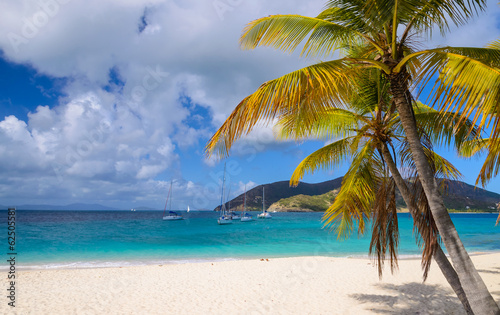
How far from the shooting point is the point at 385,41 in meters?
3.92

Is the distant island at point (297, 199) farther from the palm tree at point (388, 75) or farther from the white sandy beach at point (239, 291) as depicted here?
the palm tree at point (388, 75)

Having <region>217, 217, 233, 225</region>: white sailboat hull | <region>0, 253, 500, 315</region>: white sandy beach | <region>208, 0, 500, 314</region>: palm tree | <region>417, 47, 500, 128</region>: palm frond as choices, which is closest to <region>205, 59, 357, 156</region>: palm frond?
<region>208, 0, 500, 314</region>: palm tree

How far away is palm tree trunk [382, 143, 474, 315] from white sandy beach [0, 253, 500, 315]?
232 centimetres

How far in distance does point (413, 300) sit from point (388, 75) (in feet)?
18.8

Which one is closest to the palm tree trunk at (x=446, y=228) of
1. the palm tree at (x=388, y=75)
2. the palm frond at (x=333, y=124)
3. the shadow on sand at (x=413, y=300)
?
the palm tree at (x=388, y=75)

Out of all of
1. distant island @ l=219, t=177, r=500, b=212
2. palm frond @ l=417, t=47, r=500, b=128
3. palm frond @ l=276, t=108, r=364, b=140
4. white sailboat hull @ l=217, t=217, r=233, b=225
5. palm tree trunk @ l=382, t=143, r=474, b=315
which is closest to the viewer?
palm frond @ l=417, t=47, r=500, b=128

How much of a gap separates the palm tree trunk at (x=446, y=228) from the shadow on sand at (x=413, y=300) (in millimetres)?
3161

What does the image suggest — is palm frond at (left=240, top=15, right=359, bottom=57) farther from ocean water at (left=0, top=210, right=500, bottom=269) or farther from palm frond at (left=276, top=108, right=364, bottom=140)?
ocean water at (left=0, top=210, right=500, bottom=269)

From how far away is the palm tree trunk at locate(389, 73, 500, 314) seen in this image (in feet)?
10.2

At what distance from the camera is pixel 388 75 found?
3.69 m

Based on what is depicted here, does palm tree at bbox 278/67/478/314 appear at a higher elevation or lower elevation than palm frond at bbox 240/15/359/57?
lower

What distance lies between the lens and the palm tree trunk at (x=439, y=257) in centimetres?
393

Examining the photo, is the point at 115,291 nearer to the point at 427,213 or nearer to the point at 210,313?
the point at 210,313

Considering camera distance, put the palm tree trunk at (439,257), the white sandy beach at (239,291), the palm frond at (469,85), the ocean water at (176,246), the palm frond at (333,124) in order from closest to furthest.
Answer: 1. the palm frond at (469,85)
2. the palm tree trunk at (439,257)
3. the palm frond at (333,124)
4. the white sandy beach at (239,291)
5. the ocean water at (176,246)
